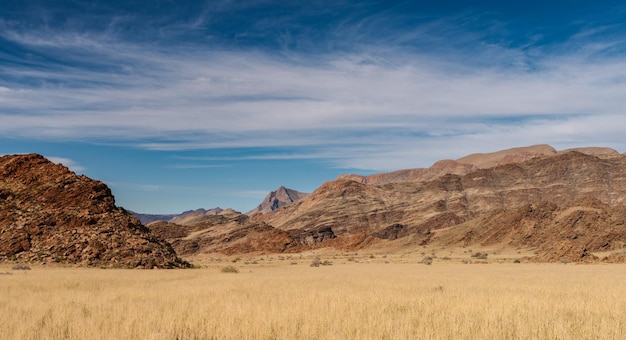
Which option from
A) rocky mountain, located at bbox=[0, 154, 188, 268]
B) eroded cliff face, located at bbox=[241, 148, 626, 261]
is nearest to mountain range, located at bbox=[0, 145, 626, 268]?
rocky mountain, located at bbox=[0, 154, 188, 268]

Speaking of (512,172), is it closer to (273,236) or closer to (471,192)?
(471,192)

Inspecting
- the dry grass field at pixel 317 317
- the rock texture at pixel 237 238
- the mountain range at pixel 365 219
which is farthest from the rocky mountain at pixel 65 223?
the rock texture at pixel 237 238

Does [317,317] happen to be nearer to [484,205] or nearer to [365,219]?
[484,205]

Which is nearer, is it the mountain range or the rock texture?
the mountain range

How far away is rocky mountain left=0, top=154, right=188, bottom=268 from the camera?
36.2m

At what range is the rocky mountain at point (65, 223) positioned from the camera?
1427 inches

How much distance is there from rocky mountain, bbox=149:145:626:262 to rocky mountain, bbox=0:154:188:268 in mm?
56238

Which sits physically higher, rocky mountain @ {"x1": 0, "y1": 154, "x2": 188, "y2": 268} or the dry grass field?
rocky mountain @ {"x1": 0, "y1": 154, "x2": 188, "y2": 268}

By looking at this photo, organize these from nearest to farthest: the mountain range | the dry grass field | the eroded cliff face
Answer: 1. the dry grass field
2. the mountain range
3. the eroded cliff face

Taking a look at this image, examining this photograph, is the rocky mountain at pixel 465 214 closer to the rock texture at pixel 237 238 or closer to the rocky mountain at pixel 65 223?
the rock texture at pixel 237 238

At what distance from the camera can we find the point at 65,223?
40.2 meters

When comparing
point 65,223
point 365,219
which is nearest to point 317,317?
point 65,223

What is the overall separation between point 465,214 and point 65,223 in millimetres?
107145

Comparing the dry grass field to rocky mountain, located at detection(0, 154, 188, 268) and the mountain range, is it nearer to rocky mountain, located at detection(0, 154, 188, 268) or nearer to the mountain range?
rocky mountain, located at detection(0, 154, 188, 268)
